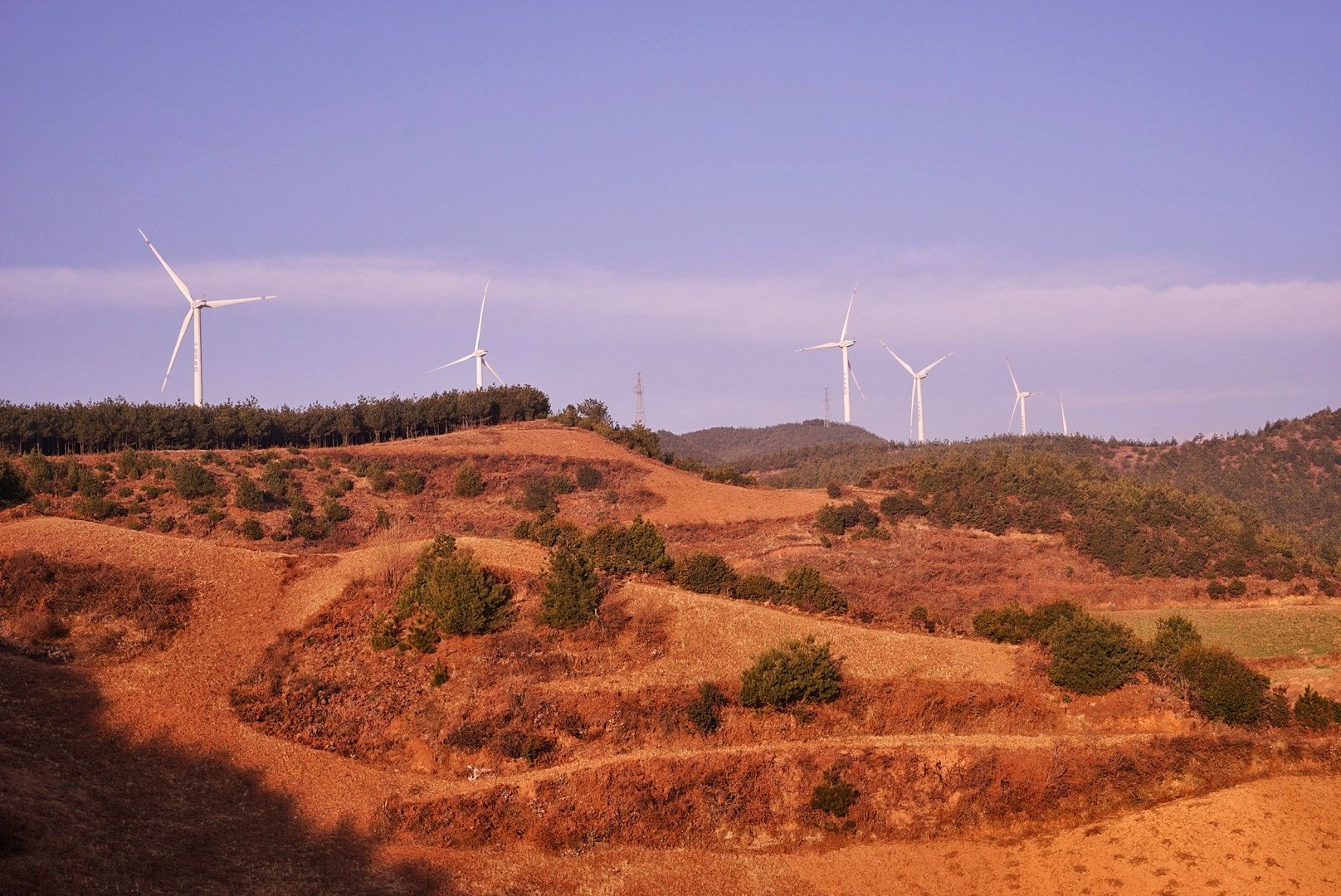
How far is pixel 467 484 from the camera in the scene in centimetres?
6034

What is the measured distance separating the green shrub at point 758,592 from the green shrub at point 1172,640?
1038 centimetres

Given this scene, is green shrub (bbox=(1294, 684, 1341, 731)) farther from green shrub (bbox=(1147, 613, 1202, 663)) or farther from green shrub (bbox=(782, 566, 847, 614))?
green shrub (bbox=(782, 566, 847, 614))

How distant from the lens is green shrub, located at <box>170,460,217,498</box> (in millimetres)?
50844

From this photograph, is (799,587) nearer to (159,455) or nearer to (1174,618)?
(1174,618)

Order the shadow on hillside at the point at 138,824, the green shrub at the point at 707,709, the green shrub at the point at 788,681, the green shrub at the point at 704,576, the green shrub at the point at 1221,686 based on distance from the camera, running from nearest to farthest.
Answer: the shadow on hillside at the point at 138,824 → the green shrub at the point at 707,709 → the green shrub at the point at 788,681 → the green shrub at the point at 1221,686 → the green shrub at the point at 704,576

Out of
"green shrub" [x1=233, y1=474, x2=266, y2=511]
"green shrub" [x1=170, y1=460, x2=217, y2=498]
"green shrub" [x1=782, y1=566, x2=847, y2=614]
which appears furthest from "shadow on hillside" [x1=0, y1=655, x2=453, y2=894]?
"green shrub" [x1=170, y1=460, x2=217, y2=498]

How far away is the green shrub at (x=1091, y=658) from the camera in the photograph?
89.7 ft

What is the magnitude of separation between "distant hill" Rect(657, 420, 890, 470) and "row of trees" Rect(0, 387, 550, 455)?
74.4 m

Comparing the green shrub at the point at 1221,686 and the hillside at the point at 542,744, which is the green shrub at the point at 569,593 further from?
the green shrub at the point at 1221,686

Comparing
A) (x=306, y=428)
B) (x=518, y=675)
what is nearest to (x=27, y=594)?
(x=518, y=675)

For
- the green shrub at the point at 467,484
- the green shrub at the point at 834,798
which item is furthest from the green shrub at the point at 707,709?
Result: the green shrub at the point at 467,484

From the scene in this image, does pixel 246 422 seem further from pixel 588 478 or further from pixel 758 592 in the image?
pixel 758 592

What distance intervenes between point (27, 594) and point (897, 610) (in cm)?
2679

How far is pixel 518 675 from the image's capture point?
2617 cm
